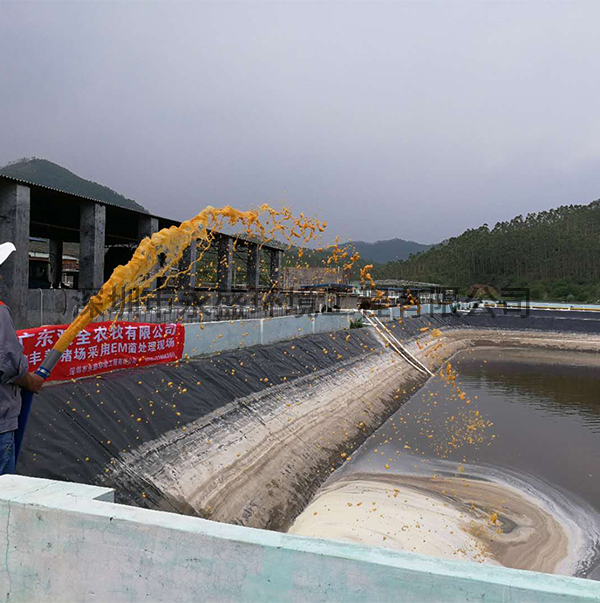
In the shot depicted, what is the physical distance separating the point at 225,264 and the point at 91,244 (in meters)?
15.8

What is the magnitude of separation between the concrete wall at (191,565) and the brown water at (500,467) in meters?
7.90

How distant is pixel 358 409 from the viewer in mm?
20391

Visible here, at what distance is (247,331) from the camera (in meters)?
18.7

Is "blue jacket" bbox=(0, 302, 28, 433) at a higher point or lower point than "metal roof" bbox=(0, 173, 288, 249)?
lower

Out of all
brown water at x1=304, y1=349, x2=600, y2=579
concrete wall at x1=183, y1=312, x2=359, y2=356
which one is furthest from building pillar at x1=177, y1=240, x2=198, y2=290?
brown water at x1=304, y1=349, x2=600, y2=579

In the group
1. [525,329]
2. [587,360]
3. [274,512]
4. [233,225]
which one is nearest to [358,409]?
[274,512]

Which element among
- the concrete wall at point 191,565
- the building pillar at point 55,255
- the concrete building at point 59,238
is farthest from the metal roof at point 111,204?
the concrete wall at point 191,565

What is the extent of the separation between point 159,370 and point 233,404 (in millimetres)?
2490

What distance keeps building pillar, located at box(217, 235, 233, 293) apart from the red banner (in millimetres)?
26726

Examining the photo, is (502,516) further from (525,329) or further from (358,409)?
(525,329)

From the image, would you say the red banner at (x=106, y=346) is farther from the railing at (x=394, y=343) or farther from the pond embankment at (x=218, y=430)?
the railing at (x=394, y=343)

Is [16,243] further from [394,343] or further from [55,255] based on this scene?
[394,343]

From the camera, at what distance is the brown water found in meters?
11.1

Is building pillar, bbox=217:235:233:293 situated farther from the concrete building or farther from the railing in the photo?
the railing
